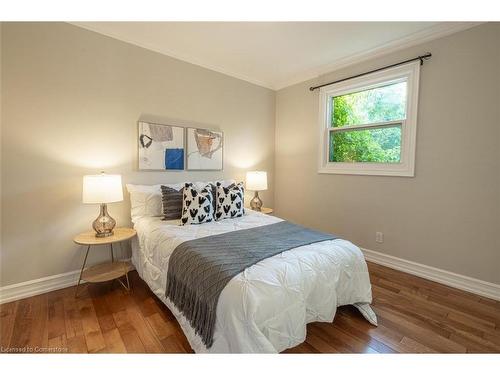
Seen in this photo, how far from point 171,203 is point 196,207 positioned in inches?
12.5

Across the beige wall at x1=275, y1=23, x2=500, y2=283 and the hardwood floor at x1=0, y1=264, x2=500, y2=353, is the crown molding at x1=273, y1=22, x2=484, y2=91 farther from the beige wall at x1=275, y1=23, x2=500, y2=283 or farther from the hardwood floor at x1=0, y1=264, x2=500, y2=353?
the hardwood floor at x1=0, y1=264, x2=500, y2=353

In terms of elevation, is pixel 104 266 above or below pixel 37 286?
above

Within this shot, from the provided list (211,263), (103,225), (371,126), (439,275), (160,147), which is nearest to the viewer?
(211,263)

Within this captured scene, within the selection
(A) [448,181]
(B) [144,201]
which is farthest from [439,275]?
(B) [144,201]

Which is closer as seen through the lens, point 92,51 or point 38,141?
point 38,141

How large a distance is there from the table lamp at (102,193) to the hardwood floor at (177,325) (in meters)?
0.61

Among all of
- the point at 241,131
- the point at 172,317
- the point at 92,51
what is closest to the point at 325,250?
the point at 172,317

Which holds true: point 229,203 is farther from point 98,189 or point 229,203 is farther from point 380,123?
point 380,123

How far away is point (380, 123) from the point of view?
8.93 feet

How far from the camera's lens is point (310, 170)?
3.43 meters
